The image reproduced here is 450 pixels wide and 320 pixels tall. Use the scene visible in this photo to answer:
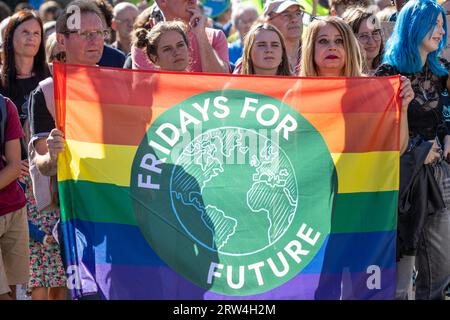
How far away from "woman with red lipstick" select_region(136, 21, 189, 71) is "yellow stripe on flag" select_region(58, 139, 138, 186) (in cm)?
128

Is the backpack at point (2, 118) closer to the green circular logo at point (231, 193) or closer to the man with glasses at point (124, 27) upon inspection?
the green circular logo at point (231, 193)

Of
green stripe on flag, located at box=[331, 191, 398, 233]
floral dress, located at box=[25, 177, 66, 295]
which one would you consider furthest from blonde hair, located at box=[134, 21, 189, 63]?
green stripe on flag, located at box=[331, 191, 398, 233]

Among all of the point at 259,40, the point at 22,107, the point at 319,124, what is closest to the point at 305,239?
the point at 319,124

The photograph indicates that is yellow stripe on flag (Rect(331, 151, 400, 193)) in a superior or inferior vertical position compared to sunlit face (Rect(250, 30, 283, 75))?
inferior

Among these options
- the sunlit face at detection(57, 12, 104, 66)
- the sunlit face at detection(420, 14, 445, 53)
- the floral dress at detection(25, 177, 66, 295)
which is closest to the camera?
the sunlit face at detection(420, 14, 445, 53)

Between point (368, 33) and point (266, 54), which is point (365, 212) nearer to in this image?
point (266, 54)

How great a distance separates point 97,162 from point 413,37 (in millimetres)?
1980

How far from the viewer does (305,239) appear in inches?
242

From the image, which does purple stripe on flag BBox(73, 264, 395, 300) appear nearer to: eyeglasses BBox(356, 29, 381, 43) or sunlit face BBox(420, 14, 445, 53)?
sunlit face BBox(420, 14, 445, 53)

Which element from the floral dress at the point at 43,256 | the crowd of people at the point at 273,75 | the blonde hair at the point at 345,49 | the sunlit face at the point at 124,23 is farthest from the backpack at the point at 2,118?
the sunlit face at the point at 124,23

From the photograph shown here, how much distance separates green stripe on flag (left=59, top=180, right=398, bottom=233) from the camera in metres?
6.15
